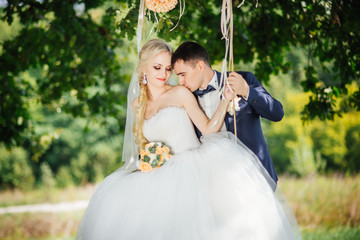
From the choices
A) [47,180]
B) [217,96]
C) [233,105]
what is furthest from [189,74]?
[47,180]

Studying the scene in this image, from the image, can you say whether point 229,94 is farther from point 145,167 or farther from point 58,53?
point 58,53

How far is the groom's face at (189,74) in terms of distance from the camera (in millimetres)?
3015

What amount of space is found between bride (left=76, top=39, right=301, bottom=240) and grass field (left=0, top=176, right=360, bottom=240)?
5152 millimetres

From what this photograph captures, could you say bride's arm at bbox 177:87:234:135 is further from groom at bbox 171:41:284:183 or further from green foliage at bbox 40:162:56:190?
green foliage at bbox 40:162:56:190

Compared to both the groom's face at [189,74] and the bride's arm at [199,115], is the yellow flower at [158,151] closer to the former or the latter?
the bride's arm at [199,115]

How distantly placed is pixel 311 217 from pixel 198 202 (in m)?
7.29

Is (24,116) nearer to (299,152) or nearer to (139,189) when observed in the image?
(139,189)

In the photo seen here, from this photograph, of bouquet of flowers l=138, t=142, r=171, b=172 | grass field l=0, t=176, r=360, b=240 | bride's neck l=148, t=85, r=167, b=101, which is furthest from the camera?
grass field l=0, t=176, r=360, b=240

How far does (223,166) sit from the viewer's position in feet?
8.67

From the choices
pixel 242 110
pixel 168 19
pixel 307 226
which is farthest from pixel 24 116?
pixel 307 226

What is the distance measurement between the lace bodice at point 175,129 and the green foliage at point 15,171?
56.0 feet

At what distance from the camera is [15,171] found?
61.9 ft

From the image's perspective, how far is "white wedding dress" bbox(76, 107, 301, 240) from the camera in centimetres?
240

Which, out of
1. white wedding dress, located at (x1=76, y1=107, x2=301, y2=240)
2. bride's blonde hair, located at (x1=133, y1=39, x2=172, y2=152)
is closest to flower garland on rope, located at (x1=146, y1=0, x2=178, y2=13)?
bride's blonde hair, located at (x1=133, y1=39, x2=172, y2=152)
